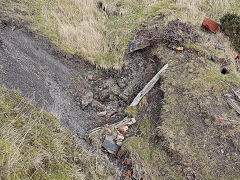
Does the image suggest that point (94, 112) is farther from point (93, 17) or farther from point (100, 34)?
point (93, 17)

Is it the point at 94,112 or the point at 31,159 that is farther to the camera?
the point at 94,112

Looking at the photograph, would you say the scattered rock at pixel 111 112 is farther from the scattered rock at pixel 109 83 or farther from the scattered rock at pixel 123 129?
the scattered rock at pixel 109 83

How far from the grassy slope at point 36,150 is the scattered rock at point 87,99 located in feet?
5.18

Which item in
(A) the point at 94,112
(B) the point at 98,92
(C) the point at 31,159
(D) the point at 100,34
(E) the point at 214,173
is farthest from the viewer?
(D) the point at 100,34

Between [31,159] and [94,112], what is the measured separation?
296 cm

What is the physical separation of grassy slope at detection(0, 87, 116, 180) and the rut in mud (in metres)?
0.78

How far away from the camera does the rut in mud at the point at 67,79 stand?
455cm

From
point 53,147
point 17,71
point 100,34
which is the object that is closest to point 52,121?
point 53,147

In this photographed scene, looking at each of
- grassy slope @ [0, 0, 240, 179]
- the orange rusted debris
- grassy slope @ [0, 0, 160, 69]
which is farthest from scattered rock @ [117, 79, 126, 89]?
the orange rusted debris

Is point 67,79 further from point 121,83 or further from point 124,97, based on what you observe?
point 124,97

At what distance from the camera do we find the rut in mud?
14.9 feet

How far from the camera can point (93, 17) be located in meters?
7.88

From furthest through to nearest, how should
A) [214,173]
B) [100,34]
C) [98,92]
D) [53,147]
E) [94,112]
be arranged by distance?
[100,34] < [98,92] < [94,112] < [214,173] < [53,147]

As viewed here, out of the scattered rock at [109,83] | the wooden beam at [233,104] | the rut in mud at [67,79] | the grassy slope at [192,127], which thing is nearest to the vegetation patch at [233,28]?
the grassy slope at [192,127]
